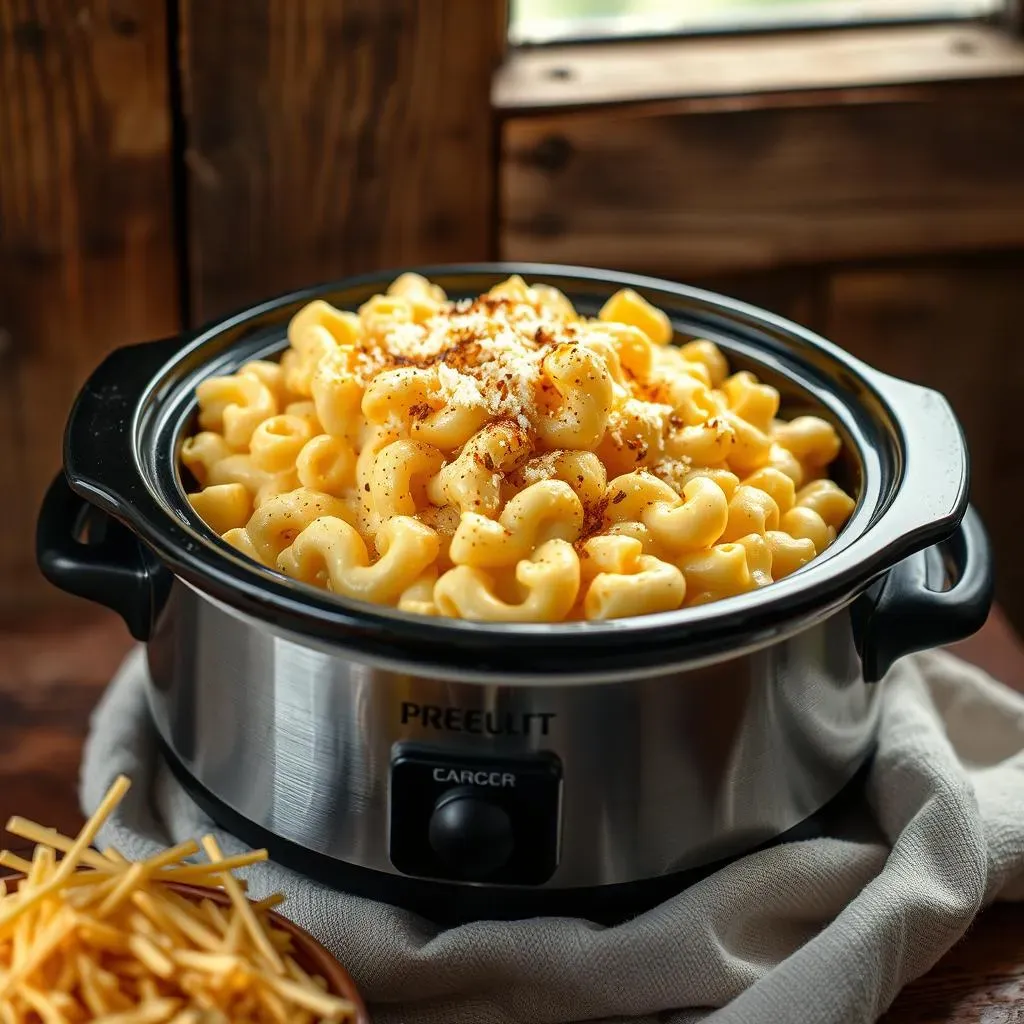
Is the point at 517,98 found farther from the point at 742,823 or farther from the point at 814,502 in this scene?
the point at 742,823

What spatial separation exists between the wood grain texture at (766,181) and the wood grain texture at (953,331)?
54 millimetres

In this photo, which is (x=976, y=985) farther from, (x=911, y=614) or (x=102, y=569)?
(x=102, y=569)

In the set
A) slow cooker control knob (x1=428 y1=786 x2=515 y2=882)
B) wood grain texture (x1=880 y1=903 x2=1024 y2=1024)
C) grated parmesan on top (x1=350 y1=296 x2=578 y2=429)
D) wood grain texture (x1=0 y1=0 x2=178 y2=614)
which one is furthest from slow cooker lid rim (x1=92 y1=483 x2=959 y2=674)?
wood grain texture (x1=0 y1=0 x2=178 y2=614)

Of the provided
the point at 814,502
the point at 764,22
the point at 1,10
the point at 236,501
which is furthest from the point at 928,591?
the point at 1,10

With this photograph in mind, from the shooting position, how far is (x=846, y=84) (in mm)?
1562

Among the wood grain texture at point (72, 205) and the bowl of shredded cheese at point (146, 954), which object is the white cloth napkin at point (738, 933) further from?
the wood grain texture at point (72, 205)

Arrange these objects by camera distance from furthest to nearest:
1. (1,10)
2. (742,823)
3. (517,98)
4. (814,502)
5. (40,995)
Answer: (517,98) < (1,10) < (814,502) < (742,823) < (40,995)

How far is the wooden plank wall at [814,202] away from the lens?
1.55 meters

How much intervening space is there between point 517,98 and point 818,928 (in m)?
0.90

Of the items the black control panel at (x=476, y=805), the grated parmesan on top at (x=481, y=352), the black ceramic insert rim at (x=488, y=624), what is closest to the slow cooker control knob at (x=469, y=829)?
the black control panel at (x=476, y=805)

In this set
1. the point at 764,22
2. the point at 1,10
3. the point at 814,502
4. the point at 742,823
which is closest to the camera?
the point at 742,823

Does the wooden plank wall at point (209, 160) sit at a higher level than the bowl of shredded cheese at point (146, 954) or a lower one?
higher

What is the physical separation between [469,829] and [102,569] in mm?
343

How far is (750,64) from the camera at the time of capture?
1.60m
